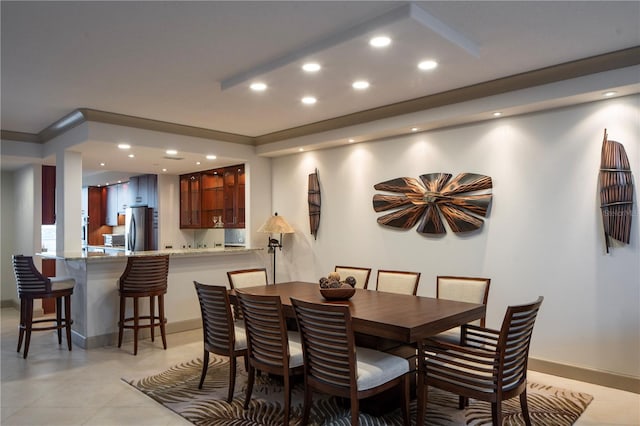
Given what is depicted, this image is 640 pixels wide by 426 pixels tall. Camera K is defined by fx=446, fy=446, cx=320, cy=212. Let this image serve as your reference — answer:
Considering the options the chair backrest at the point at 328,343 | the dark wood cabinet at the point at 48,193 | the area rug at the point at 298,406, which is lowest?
the area rug at the point at 298,406

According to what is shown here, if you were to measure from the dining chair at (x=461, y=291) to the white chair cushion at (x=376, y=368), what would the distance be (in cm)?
74

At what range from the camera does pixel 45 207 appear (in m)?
6.99

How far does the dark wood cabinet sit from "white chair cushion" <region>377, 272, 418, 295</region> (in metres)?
5.61

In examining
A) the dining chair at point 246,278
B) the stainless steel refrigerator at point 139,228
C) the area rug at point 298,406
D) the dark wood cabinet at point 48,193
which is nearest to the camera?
the area rug at point 298,406

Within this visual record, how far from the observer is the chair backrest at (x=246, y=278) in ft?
13.9

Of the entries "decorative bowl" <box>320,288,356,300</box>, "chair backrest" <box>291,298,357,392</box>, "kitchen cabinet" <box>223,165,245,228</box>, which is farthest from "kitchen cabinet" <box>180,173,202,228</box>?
"chair backrest" <box>291,298,357,392</box>

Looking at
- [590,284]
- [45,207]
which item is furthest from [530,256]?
[45,207]

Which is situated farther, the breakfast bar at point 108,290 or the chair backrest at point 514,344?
the breakfast bar at point 108,290

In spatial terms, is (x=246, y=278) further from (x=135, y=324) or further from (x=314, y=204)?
(x=314, y=204)

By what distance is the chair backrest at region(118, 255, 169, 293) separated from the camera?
15.1 feet

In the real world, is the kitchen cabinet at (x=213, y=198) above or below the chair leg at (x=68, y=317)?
above

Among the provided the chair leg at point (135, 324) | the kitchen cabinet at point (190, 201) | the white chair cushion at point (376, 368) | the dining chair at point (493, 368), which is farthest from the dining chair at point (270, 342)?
the kitchen cabinet at point (190, 201)

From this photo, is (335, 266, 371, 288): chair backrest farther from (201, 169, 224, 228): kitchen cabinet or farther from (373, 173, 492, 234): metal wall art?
(201, 169, 224, 228): kitchen cabinet

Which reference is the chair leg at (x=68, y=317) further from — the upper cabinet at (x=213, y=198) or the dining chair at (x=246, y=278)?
the upper cabinet at (x=213, y=198)
